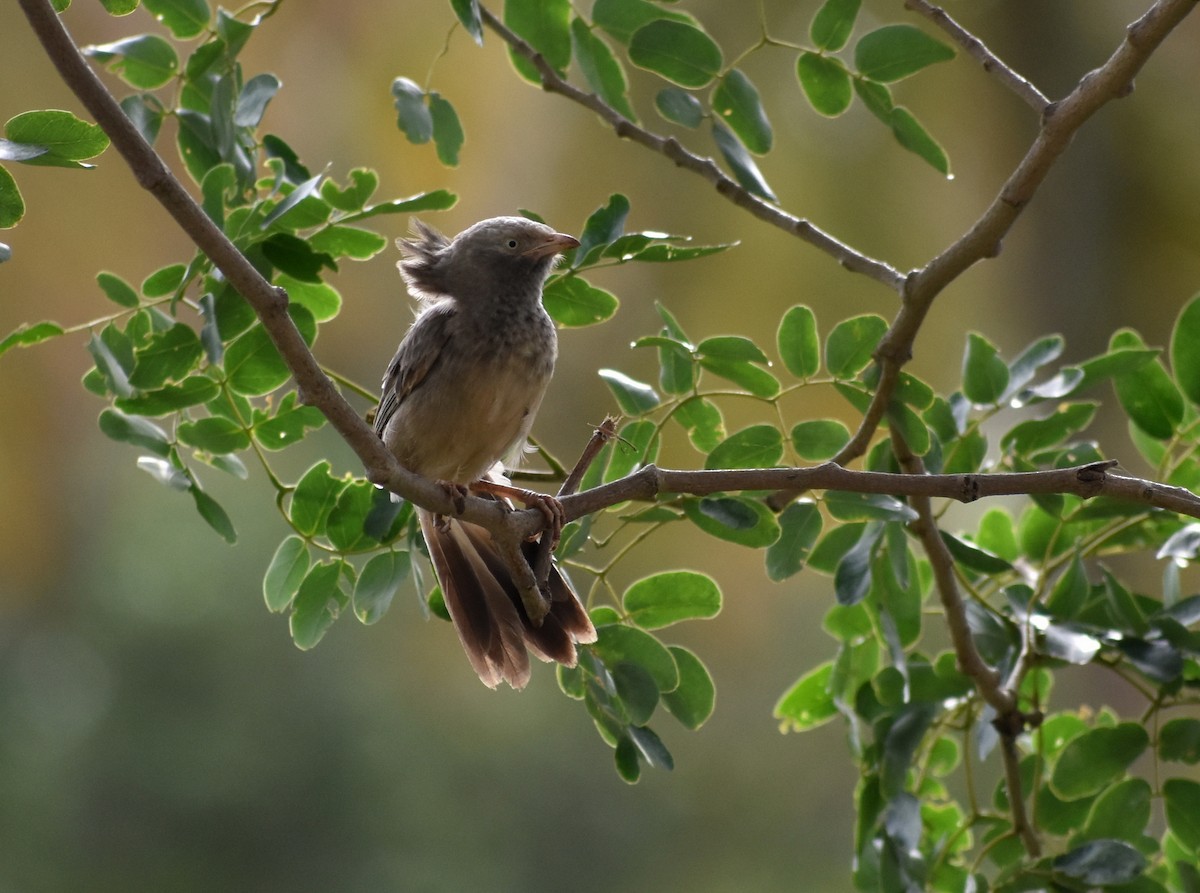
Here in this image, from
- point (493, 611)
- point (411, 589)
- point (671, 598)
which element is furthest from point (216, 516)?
point (411, 589)

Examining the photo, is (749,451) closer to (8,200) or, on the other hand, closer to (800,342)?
(800,342)

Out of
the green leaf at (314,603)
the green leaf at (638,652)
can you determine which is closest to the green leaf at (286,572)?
the green leaf at (314,603)

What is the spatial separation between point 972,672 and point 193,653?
27.3 feet

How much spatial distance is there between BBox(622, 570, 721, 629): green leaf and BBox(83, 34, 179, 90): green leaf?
1673 mm

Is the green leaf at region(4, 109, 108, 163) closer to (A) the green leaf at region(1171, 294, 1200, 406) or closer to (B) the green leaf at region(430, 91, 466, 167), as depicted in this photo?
(B) the green leaf at region(430, 91, 466, 167)

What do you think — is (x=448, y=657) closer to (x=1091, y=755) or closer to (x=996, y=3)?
(x=996, y=3)

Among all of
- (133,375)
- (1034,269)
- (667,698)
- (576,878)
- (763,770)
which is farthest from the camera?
(763,770)

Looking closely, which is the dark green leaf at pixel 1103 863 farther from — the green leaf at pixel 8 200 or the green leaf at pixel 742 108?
the green leaf at pixel 8 200

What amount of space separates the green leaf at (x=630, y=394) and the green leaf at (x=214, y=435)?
2.76ft

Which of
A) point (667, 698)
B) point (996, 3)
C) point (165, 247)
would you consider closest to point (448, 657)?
point (165, 247)

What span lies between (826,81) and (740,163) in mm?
331

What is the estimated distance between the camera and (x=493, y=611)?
10.7 feet

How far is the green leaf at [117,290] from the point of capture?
2.85 meters

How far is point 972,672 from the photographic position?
2.89m
